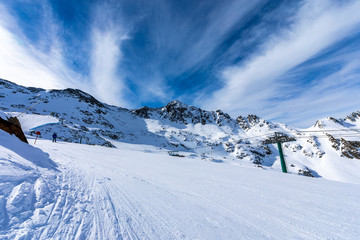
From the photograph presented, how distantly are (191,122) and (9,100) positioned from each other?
132m

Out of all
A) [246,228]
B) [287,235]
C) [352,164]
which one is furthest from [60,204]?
[352,164]

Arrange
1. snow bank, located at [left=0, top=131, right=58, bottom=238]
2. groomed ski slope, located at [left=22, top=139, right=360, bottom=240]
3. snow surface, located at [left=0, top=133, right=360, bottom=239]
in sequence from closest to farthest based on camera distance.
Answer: snow bank, located at [left=0, top=131, right=58, bottom=238], snow surface, located at [left=0, top=133, right=360, bottom=239], groomed ski slope, located at [left=22, top=139, right=360, bottom=240]

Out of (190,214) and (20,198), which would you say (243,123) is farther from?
(20,198)

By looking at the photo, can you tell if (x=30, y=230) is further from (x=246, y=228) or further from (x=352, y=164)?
(x=352, y=164)

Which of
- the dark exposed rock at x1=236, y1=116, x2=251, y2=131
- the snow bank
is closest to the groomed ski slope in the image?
the snow bank

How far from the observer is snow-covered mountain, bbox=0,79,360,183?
71.6 m

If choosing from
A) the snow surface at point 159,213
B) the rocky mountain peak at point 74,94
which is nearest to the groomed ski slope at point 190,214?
the snow surface at point 159,213

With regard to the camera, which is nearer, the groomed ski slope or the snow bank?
the snow bank

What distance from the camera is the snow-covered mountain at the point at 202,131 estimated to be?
71.6 meters

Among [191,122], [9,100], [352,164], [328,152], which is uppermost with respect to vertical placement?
[191,122]

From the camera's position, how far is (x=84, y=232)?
2010mm

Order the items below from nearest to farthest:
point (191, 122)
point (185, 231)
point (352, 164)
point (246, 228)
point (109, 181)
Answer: point (185, 231) < point (246, 228) < point (109, 181) < point (352, 164) < point (191, 122)

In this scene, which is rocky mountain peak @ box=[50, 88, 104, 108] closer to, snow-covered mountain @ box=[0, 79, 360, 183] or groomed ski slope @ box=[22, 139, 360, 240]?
snow-covered mountain @ box=[0, 79, 360, 183]

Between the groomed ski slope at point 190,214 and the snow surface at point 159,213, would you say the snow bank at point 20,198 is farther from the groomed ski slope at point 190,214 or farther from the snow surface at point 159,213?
the groomed ski slope at point 190,214
